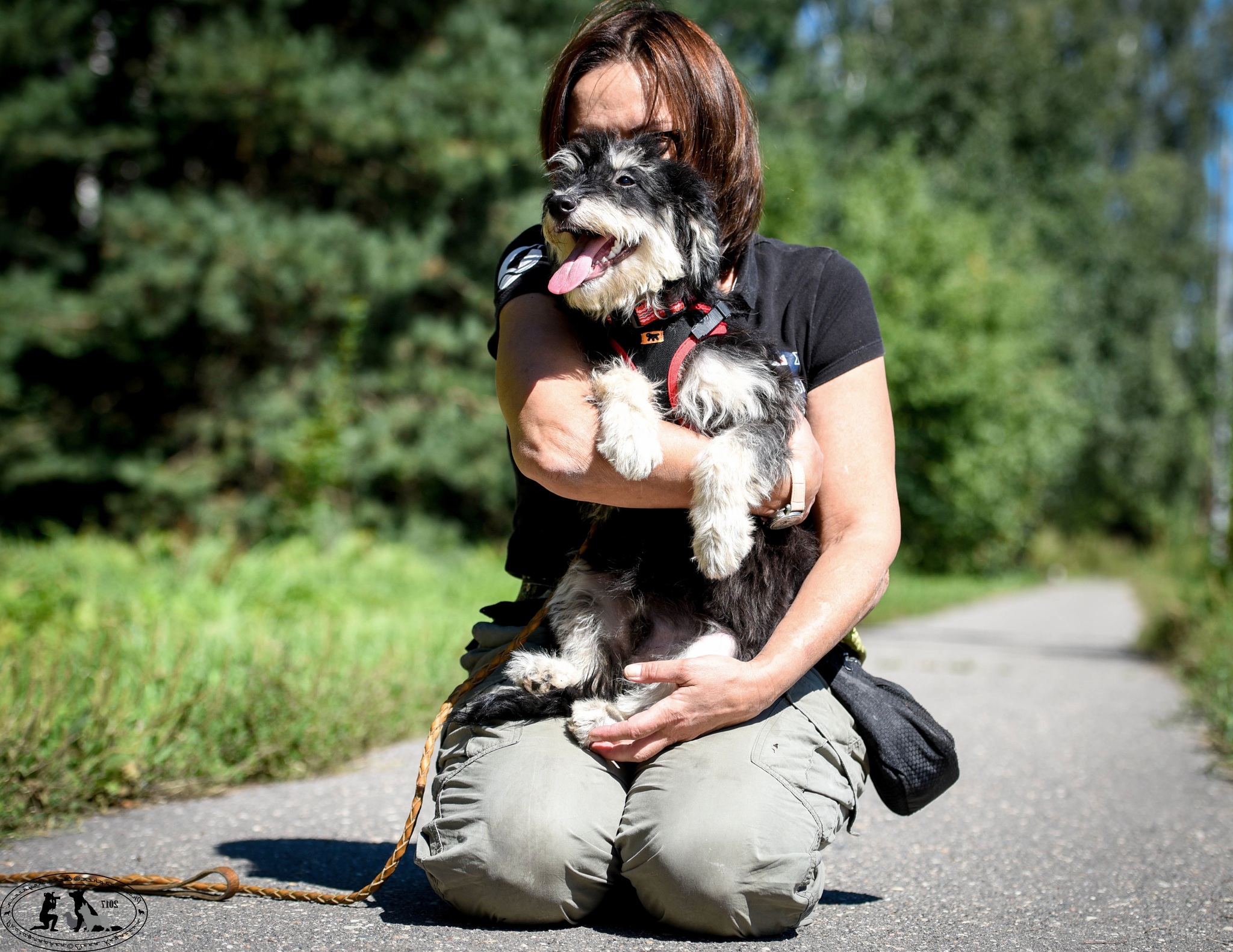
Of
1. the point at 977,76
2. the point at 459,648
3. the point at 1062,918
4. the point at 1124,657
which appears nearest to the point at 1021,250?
the point at 977,76

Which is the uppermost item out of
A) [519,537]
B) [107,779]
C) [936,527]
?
[519,537]

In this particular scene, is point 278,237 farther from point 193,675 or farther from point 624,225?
point 624,225

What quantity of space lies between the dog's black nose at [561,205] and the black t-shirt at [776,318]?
0.79 ft

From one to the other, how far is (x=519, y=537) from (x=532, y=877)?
0.94 meters

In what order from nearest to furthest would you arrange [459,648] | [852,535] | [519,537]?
[852,535]
[519,537]
[459,648]

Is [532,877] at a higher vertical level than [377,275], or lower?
lower

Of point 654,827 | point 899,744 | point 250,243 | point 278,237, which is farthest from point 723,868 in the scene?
point 278,237

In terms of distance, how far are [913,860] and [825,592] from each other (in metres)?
1.39

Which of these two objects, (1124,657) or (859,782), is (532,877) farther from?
(1124,657)

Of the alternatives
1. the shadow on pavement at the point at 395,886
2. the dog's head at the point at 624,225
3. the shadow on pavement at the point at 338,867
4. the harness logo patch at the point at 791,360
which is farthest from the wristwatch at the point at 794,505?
the shadow on pavement at the point at 338,867

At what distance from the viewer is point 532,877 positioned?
7.95 ft

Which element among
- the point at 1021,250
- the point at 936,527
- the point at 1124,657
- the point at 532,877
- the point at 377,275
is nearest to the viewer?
the point at 532,877

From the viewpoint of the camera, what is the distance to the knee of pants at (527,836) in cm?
241

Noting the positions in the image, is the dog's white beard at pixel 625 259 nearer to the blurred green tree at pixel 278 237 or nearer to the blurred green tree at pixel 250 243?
the blurred green tree at pixel 278 237
